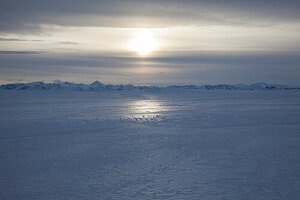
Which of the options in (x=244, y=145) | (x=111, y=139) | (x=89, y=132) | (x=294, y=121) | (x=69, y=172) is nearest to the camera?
(x=69, y=172)

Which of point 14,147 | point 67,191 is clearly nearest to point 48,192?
point 67,191

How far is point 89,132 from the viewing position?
9539 millimetres

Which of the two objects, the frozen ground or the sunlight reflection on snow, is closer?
the frozen ground

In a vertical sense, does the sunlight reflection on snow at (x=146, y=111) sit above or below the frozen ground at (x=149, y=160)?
above

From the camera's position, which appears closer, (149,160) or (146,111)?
(149,160)

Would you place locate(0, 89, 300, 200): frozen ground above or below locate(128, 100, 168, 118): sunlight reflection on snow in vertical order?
below

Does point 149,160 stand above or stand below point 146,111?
below

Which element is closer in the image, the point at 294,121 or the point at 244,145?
the point at 244,145

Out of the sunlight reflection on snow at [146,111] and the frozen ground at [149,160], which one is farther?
the sunlight reflection on snow at [146,111]

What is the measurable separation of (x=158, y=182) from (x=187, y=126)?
18.8 feet

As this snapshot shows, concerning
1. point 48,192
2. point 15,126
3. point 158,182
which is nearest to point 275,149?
point 158,182

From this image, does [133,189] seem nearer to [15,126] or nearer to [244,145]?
[244,145]

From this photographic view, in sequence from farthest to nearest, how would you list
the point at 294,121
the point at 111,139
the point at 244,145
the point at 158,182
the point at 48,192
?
the point at 294,121 → the point at 111,139 → the point at 244,145 → the point at 158,182 → the point at 48,192

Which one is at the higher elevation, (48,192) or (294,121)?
(294,121)
